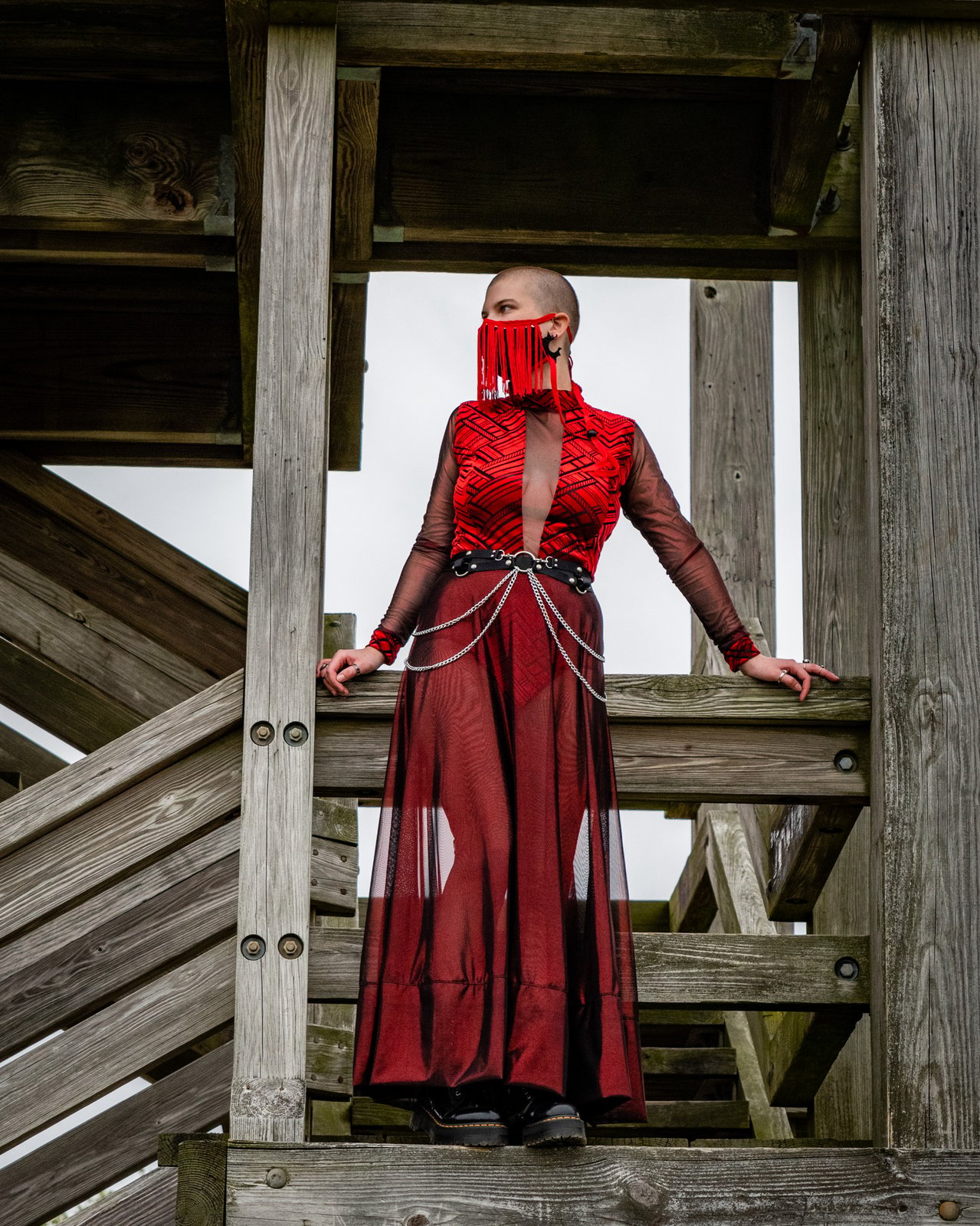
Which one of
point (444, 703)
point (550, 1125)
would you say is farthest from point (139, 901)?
point (550, 1125)

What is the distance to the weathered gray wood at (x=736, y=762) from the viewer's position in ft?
14.1

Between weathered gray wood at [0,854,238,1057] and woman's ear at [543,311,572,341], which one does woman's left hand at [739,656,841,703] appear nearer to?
woman's ear at [543,311,572,341]

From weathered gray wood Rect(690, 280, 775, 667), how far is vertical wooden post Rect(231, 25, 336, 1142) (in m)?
3.14

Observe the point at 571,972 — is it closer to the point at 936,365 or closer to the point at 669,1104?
the point at 936,365

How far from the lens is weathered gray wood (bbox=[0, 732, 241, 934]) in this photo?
4250 millimetres

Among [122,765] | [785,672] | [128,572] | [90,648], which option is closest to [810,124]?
[785,672]

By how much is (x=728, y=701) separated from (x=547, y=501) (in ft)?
2.00

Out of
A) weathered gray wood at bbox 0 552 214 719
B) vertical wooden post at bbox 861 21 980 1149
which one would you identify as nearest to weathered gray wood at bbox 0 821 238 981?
vertical wooden post at bbox 861 21 980 1149

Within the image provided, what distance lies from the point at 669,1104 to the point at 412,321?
59.3 feet

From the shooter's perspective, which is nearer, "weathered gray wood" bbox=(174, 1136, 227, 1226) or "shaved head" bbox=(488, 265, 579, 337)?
"weathered gray wood" bbox=(174, 1136, 227, 1226)

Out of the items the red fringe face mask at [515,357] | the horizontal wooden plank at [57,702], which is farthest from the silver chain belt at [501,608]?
the horizontal wooden plank at [57,702]

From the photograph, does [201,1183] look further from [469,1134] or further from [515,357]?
[515,357]

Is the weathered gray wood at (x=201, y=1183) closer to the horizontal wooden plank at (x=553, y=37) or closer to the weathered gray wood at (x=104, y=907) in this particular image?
the weathered gray wood at (x=104, y=907)

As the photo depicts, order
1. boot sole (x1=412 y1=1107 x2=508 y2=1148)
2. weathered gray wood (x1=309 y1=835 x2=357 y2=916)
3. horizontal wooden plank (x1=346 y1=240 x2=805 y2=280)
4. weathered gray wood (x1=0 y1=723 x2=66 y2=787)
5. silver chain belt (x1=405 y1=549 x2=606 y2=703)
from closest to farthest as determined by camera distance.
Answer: boot sole (x1=412 y1=1107 x2=508 y2=1148), silver chain belt (x1=405 y1=549 x2=606 y2=703), horizontal wooden plank (x1=346 y1=240 x2=805 y2=280), weathered gray wood (x1=309 y1=835 x2=357 y2=916), weathered gray wood (x1=0 y1=723 x2=66 y2=787)
